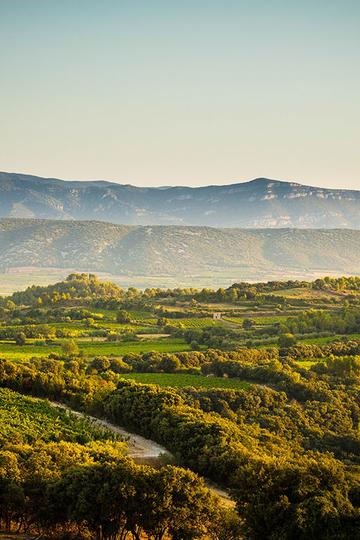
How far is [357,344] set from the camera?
93.6 metres

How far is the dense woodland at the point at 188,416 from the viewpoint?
34.2 metres

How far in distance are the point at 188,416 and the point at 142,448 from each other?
3869 millimetres

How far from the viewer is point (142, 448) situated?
5344 cm

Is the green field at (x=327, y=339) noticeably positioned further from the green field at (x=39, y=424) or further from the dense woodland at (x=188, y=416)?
the green field at (x=39, y=424)

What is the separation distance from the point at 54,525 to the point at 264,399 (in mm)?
34959

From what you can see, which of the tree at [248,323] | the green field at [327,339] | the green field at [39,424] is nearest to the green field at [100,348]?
the tree at [248,323]

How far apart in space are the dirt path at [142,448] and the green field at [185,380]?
535 inches

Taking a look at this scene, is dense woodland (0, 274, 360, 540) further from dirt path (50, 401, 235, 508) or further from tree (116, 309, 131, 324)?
dirt path (50, 401, 235, 508)

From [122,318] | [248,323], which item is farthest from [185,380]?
[122,318]

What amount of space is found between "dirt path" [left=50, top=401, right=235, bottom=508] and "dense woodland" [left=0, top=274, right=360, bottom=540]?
2.26 feet

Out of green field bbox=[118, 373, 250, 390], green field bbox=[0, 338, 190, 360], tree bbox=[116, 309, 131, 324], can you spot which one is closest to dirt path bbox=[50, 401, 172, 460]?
green field bbox=[118, 373, 250, 390]

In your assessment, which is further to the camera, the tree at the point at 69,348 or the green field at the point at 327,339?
the green field at the point at 327,339

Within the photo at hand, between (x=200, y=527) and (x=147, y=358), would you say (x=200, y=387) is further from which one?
(x=200, y=527)

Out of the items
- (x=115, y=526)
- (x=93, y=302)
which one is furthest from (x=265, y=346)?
(x=115, y=526)
